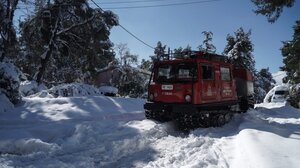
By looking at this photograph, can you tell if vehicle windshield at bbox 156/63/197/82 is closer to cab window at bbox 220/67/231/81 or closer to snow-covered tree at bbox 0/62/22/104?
cab window at bbox 220/67/231/81

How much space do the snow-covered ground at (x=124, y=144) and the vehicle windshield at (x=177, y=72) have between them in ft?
5.39

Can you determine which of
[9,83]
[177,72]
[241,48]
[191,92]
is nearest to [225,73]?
[177,72]

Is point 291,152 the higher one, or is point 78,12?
point 78,12

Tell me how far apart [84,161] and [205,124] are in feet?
18.6

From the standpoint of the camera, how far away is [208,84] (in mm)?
12695

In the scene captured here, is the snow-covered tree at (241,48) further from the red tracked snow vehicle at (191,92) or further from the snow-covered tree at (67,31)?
the red tracked snow vehicle at (191,92)

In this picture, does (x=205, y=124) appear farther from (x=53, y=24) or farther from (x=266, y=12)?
(x=53, y=24)

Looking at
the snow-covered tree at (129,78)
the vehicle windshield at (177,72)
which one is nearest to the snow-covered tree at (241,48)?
the snow-covered tree at (129,78)

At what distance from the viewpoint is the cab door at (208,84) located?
12.3 meters

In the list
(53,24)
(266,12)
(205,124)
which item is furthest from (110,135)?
(53,24)

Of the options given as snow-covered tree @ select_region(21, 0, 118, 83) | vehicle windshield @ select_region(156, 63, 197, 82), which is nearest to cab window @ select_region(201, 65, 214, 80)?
vehicle windshield @ select_region(156, 63, 197, 82)

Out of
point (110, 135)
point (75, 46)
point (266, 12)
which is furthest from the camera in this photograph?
point (75, 46)

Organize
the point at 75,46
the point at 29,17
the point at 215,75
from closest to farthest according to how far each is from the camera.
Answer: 1. the point at 215,75
2. the point at 29,17
3. the point at 75,46

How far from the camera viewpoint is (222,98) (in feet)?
45.1
